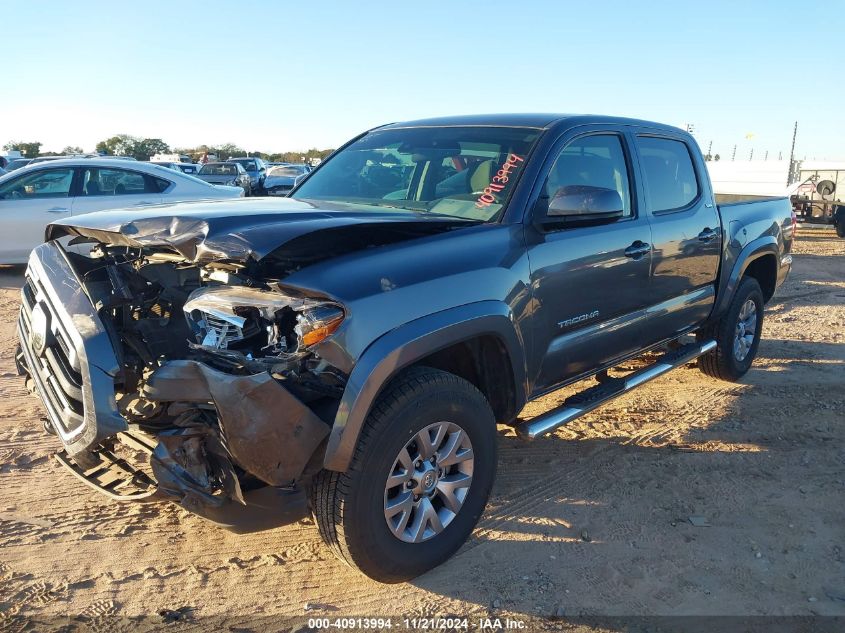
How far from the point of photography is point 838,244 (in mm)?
17172

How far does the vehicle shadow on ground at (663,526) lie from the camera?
297cm

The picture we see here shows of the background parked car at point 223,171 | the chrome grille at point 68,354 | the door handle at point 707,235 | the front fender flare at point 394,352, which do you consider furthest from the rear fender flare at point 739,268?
the background parked car at point 223,171

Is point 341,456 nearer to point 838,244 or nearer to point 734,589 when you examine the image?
point 734,589

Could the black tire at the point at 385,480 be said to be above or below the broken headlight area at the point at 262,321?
below

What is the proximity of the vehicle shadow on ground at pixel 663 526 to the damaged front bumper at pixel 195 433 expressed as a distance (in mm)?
934

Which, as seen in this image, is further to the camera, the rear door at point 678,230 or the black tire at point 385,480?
the rear door at point 678,230

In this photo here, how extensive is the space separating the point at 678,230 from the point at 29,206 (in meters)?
8.33

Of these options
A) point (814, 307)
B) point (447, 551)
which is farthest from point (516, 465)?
point (814, 307)

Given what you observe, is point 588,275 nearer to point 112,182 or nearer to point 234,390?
point 234,390

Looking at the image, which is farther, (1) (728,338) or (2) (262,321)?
(1) (728,338)

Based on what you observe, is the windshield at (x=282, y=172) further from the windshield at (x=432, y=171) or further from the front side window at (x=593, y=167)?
the front side window at (x=593, y=167)

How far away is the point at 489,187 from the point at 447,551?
182 centimetres

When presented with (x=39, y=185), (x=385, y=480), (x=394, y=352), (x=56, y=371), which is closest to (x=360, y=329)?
(x=394, y=352)

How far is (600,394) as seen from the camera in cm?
401
